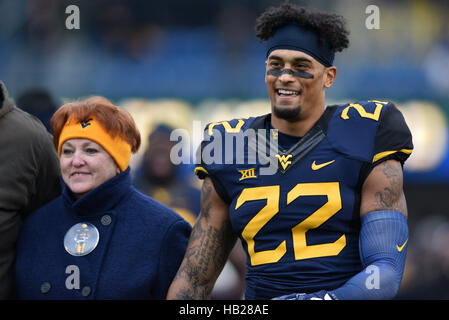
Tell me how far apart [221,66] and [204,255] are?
21.2 ft

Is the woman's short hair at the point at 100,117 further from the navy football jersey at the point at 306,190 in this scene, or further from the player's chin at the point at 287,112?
the player's chin at the point at 287,112

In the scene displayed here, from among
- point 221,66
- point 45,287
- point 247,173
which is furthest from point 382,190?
point 221,66

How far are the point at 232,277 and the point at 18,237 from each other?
9.59ft

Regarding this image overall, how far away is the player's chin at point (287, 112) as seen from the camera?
334 cm

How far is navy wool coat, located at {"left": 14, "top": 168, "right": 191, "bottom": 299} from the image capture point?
11.0ft

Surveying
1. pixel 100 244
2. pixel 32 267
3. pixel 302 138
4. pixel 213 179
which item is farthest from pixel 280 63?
pixel 32 267

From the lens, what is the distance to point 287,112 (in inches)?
132

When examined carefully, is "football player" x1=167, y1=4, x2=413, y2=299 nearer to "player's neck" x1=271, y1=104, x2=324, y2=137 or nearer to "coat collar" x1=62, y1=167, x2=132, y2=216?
"player's neck" x1=271, y1=104, x2=324, y2=137

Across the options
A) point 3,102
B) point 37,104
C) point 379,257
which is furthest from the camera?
point 37,104

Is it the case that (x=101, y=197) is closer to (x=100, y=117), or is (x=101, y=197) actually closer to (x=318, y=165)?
(x=100, y=117)

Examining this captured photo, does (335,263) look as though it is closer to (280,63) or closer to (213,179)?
(213,179)

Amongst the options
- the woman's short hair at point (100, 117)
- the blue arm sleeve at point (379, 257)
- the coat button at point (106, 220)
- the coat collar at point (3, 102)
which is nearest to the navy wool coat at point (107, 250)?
the coat button at point (106, 220)

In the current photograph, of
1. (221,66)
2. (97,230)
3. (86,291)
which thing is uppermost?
(221,66)

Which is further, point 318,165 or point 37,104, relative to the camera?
point 37,104
